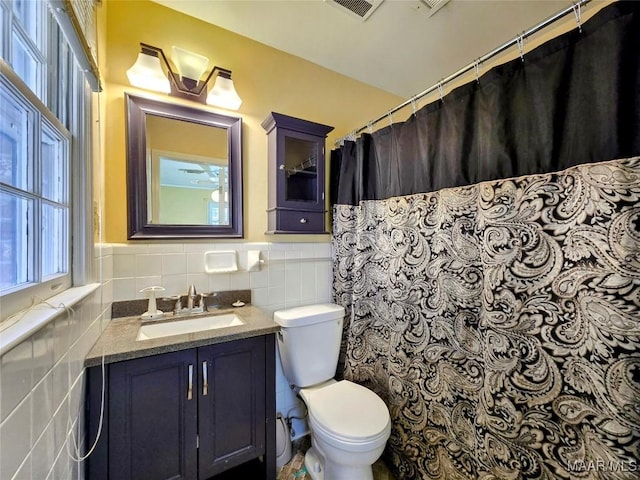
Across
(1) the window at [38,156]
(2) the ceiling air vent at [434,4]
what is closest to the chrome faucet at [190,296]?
(1) the window at [38,156]

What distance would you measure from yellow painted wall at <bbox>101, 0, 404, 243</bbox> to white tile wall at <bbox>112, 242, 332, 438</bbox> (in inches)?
3.8

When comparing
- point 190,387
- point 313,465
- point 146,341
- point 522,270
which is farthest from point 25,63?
point 313,465

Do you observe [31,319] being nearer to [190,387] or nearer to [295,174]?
[190,387]

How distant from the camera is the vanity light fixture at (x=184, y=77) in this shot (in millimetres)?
1340

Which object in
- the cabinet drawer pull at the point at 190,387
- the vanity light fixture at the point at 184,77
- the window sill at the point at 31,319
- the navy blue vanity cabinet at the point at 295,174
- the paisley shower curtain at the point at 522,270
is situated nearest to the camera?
the window sill at the point at 31,319

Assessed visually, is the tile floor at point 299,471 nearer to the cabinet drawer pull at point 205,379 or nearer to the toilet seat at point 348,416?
the toilet seat at point 348,416

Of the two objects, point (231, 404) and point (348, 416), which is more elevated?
point (231, 404)

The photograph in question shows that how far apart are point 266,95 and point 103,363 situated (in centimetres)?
166

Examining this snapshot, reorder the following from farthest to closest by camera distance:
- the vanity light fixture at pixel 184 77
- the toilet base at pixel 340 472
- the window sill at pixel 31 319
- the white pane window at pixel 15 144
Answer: the vanity light fixture at pixel 184 77 → the toilet base at pixel 340 472 → the white pane window at pixel 15 144 → the window sill at pixel 31 319

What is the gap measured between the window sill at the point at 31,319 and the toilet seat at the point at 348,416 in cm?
111

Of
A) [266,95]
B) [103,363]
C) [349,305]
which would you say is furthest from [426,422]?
[266,95]

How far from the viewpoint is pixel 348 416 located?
1.27m

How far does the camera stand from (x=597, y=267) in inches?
30.5

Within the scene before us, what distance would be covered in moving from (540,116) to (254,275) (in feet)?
5.05
